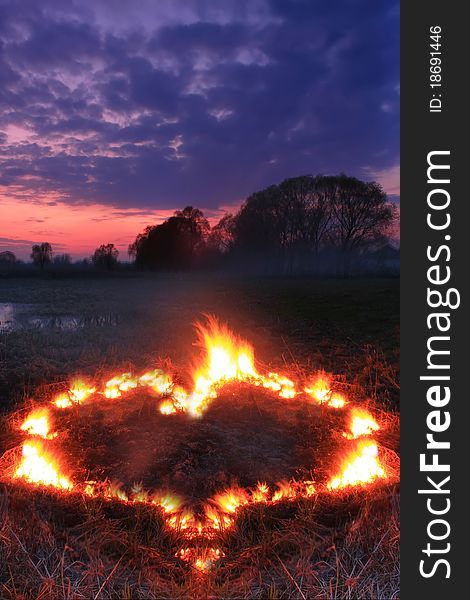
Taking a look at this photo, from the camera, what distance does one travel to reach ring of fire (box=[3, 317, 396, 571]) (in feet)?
13.0

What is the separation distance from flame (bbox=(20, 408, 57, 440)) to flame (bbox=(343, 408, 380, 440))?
4.15m

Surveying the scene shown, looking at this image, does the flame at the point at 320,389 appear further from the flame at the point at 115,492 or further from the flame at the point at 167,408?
the flame at the point at 115,492

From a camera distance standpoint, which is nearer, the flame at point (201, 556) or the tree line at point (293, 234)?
the flame at point (201, 556)

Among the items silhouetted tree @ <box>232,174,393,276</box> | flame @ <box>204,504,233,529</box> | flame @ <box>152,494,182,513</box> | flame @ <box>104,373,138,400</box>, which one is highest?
silhouetted tree @ <box>232,174,393,276</box>

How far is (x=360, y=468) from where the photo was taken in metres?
4.60

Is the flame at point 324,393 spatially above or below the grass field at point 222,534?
above

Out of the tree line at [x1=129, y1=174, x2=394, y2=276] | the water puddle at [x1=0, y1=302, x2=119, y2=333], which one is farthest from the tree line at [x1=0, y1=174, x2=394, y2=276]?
the water puddle at [x1=0, y1=302, x2=119, y2=333]

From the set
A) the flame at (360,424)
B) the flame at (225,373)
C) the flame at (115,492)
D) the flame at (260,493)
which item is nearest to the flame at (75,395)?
the flame at (225,373)

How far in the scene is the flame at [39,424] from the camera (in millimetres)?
5398

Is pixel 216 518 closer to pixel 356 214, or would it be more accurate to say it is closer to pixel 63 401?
pixel 63 401

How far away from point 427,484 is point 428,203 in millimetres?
2460

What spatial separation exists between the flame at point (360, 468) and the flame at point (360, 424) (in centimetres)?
53

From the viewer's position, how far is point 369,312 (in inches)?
A: 719

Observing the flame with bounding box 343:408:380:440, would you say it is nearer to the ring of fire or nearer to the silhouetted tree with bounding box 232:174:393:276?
the ring of fire
